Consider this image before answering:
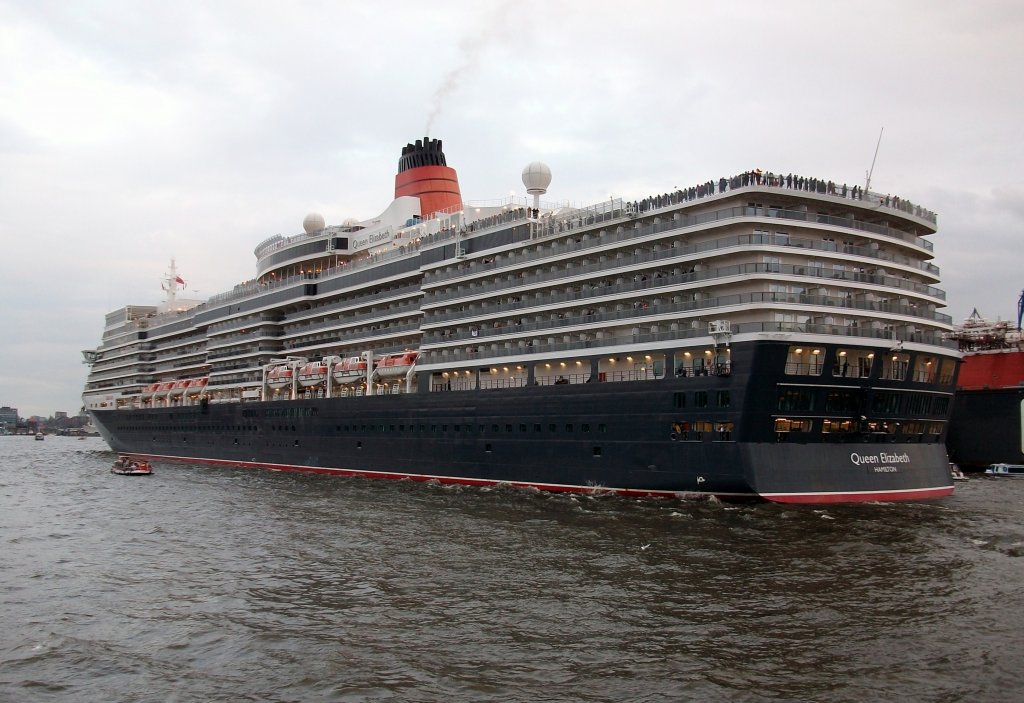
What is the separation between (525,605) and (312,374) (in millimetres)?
44562

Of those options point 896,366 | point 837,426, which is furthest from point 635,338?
point 896,366

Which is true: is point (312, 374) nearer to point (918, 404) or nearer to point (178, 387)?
point (178, 387)

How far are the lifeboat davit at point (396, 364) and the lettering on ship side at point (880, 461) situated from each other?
28.7 metres

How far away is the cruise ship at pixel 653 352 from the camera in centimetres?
3412

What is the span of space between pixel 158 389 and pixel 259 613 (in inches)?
2813

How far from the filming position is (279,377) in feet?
214

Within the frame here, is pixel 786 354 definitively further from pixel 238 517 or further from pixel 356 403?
pixel 356 403

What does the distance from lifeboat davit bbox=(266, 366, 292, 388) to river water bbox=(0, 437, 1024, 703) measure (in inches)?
1143

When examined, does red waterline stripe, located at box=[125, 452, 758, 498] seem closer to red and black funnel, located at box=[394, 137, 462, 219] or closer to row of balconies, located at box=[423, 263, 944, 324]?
row of balconies, located at box=[423, 263, 944, 324]

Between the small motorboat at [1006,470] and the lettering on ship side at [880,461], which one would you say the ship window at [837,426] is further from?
the small motorboat at [1006,470]

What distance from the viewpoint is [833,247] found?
121 ft

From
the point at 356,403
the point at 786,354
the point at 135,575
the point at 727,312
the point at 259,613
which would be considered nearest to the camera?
the point at 259,613

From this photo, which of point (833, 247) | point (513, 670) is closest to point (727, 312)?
point (833, 247)

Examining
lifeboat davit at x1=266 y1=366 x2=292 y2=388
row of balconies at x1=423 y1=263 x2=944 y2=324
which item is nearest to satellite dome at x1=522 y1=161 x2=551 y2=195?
row of balconies at x1=423 y1=263 x2=944 y2=324
